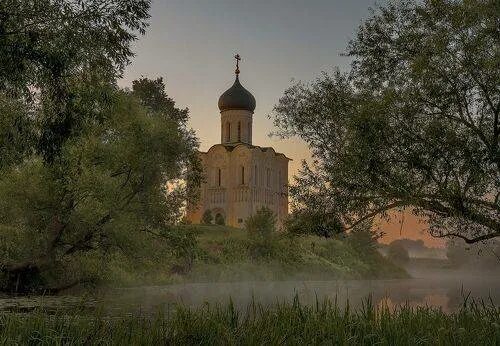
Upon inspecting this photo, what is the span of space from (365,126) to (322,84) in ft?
9.89

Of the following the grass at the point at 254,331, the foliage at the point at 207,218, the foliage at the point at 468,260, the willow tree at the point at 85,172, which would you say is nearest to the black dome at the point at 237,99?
the foliage at the point at 207,218

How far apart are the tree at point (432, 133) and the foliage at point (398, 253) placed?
200ft

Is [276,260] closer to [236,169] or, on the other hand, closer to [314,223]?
[236,169]

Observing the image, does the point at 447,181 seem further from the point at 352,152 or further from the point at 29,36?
the point at 29,36

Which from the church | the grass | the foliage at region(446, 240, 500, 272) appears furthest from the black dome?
the grass

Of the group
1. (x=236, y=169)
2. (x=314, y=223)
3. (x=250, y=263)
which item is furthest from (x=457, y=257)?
(x=314, y=223)

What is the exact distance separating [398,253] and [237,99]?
1107 inches

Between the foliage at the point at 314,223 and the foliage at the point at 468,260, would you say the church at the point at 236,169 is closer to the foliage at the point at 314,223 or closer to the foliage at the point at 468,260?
the foliage at the point at 468,260

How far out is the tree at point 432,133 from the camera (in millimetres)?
13867

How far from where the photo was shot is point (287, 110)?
673 inches

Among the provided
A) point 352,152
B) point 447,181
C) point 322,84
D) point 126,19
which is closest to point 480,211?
point 447,181

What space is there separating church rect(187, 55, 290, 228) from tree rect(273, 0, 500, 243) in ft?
186

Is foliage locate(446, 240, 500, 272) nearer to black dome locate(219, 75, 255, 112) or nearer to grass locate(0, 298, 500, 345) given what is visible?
black dome locate(219, 75, 255, 112)

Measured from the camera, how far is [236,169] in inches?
2918
